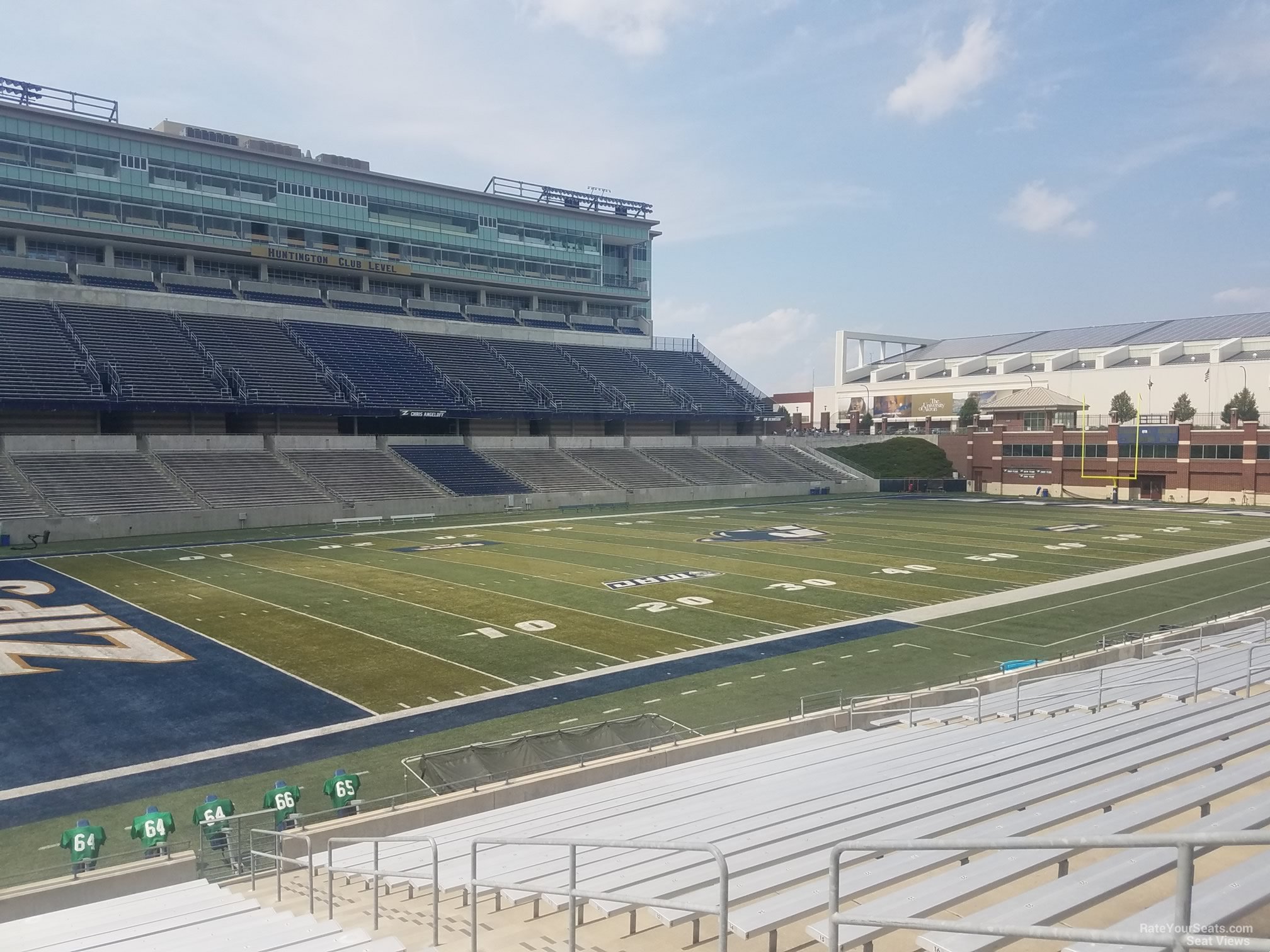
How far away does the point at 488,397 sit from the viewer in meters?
59.6

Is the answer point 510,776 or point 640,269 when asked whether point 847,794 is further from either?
point 640,269

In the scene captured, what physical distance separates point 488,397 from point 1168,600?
42.1 meters

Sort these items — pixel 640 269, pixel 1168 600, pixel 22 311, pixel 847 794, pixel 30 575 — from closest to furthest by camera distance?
1. pixel 847 794
2. pixel 1168 600
3. pixel 30 575
4. pixel 22 311
5. pixel 640 269

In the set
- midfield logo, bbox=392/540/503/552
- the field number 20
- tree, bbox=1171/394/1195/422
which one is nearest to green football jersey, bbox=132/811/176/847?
the field number 20

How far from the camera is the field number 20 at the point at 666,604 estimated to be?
82.0 ft

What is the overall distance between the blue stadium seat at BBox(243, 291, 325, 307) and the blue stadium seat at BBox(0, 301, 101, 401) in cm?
1284

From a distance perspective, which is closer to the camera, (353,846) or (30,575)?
(353,846)

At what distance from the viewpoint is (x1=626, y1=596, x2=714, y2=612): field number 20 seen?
25.0 metres

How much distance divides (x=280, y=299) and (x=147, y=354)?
13796 mm

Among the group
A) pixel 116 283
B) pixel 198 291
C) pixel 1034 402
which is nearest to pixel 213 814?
pixel 116 283

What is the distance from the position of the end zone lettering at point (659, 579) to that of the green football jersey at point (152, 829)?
A: 17767mm

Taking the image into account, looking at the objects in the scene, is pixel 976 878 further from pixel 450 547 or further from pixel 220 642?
pixel 450 547

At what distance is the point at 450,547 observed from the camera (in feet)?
120

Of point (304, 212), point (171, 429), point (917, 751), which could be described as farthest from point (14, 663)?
point (304, 212)
